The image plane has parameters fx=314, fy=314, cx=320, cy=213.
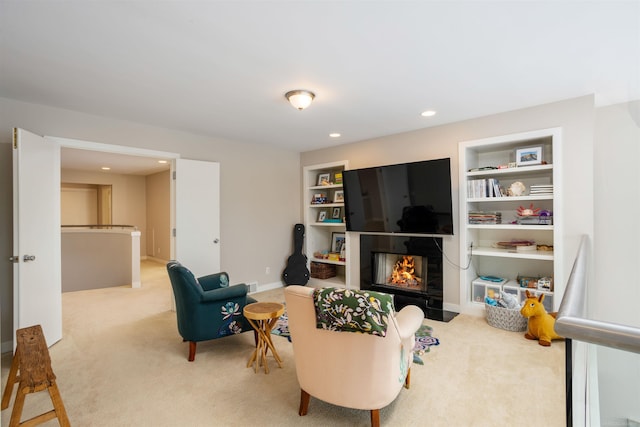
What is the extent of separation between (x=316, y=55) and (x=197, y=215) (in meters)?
2.89

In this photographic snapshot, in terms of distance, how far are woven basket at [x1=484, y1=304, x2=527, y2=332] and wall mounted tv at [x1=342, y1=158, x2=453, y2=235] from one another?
99 centimetres

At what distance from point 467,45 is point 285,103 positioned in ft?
5.82

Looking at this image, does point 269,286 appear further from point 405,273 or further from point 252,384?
point 252,384

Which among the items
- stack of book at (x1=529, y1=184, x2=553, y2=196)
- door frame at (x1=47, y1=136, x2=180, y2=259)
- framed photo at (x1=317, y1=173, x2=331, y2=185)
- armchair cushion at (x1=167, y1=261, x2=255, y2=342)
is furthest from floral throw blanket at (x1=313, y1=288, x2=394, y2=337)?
framed photo at (x1=317, y1=173, x2=331, y2=185)

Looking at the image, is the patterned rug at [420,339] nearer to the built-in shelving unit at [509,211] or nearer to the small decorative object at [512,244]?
the built-in shelving unit at [509,211]

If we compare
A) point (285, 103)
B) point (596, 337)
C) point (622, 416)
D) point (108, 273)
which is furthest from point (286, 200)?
point (596, 337)

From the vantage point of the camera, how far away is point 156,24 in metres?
1.91

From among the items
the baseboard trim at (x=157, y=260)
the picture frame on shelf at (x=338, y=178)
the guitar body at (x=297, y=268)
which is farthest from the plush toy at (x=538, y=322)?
the baseboard trim at (x=157, y=260)

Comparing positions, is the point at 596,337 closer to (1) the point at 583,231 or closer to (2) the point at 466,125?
(1) the point at 583,231

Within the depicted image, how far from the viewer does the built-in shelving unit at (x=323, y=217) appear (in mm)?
5432

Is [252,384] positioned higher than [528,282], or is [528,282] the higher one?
[528,282]

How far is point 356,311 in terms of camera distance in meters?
1.67

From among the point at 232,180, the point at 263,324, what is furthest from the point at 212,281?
the point at 232,180

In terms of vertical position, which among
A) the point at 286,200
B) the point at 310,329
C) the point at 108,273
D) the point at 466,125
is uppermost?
the point at 466,125
